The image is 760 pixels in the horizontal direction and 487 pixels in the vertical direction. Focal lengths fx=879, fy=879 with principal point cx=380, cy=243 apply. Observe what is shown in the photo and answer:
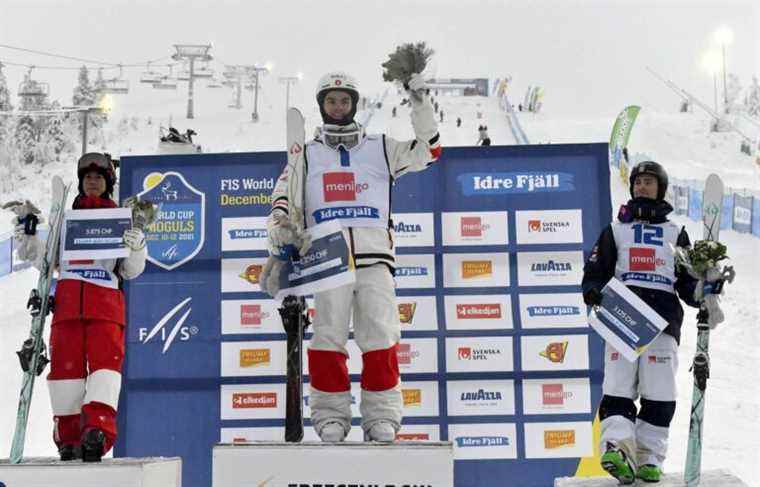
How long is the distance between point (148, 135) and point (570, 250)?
44087 millimetres

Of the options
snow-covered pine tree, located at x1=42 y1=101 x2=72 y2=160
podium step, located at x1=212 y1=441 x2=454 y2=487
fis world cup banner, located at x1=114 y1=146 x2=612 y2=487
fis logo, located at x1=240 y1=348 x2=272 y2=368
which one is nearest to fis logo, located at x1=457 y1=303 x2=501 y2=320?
fis world cup banner, located at x1=114 y1=146 x2=612 y2=487

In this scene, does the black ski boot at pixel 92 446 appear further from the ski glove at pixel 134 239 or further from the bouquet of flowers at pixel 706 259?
the bouquet of flowers at pixel 706 259

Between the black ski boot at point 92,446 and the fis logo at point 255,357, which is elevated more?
the fis logo at point 255,357

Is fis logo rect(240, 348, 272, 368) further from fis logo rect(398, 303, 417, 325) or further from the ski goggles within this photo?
the ski goggles

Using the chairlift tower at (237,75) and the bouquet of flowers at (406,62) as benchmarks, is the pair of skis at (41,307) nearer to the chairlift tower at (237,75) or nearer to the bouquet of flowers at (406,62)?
the bouquet of flowers at (406,62)

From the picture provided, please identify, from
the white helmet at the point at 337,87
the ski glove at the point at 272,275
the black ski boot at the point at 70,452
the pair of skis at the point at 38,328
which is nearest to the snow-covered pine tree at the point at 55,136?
the pair of skis at the point at 38,328

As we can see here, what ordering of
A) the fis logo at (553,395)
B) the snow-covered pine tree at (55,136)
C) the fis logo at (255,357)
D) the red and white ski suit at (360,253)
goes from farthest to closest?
the snow-covered pine tree at (55,136)
the fis logo at (255,357)
the fis logo at (553,395)
the red and white ski suit at (360,253)

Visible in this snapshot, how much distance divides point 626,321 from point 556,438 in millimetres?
2183

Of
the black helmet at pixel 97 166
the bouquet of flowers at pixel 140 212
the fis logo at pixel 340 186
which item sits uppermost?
the black helmet at pixel 97 166

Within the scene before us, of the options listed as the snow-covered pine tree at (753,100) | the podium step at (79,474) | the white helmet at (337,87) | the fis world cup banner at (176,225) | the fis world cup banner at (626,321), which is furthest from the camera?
the snow-covered pine tree at (753,100)

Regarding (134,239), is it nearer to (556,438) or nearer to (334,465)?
(334,465)

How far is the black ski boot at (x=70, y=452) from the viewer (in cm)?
464

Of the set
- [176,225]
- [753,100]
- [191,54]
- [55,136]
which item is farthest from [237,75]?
[176,225]

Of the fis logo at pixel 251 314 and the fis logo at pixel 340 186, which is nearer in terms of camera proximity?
the fis logo at pixel 340 186
